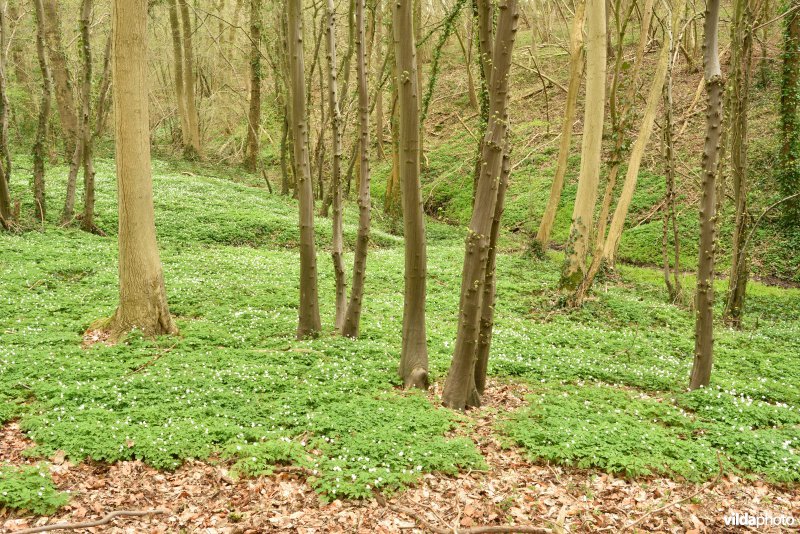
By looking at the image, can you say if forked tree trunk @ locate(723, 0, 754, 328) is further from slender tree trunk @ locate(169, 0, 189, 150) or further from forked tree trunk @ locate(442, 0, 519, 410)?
slender tree trunk @ locate(169, 0, 189, 150)

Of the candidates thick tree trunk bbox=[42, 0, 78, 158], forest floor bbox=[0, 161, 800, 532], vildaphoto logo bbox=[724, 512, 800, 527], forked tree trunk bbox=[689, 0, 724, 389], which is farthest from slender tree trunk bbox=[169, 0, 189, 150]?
vildaphoto logo bbox=[724, 512, 800, 527]

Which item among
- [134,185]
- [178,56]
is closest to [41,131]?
[134,185]

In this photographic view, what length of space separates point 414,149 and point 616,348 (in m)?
5.76

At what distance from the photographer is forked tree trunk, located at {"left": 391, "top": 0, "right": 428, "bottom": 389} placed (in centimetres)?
706

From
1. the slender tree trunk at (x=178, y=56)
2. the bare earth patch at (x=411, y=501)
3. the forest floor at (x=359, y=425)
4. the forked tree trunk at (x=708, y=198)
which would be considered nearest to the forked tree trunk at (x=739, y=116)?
the forest floor at (x=359, y=425)

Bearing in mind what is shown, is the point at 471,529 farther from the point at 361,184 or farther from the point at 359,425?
the point at 361,184

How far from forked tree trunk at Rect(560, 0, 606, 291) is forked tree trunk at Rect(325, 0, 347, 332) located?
19.9 feet

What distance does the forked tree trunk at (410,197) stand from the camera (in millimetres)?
7062

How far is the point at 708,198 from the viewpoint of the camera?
7.25 metres

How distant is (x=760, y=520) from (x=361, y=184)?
647cm

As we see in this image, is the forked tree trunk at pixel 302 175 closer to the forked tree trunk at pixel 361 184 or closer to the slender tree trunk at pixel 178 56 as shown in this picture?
the forked tree trunk at pixel 361 184

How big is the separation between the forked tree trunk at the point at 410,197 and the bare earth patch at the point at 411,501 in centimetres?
219

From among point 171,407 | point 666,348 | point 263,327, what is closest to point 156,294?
point 263,327

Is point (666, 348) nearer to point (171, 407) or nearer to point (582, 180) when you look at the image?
point (582, 180)
